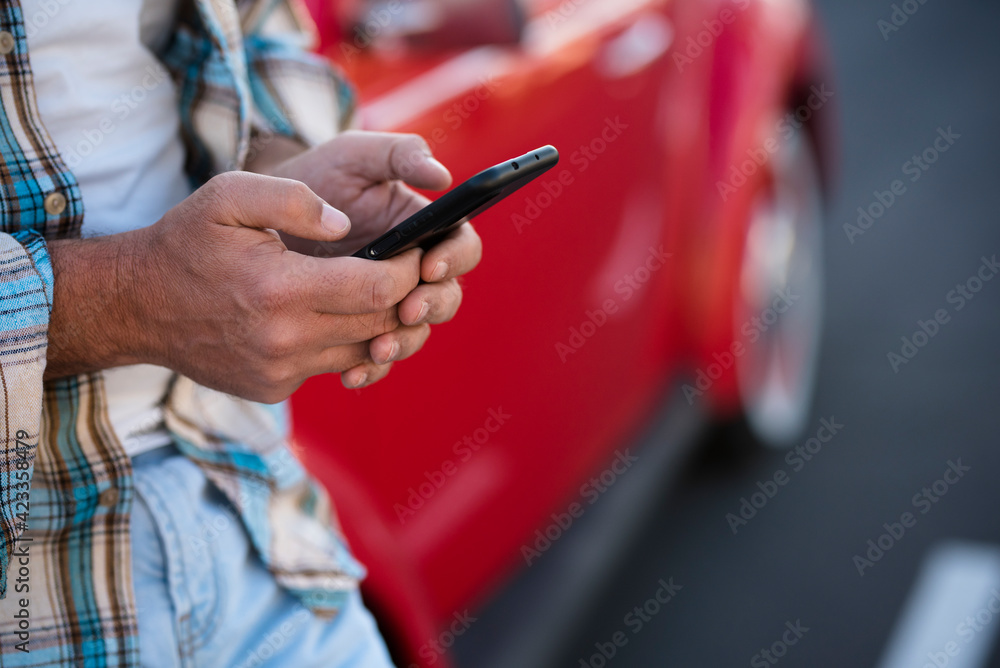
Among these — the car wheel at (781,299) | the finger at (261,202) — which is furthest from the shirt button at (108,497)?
the car wheel at (781,299)

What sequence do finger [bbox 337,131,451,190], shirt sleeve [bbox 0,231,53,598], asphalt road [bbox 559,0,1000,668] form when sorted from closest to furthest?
shirt sleeve [bbox 0,231,53,598] < finger [bbox 337,131,451,190] < asphalt road [bbox 559,0,1000,668]

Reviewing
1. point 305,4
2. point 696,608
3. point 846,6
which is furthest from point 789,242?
point 846,6

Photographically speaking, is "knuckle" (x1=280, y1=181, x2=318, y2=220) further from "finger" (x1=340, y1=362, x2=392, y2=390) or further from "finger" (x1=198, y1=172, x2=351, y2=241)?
"finger" (x1=340, y1=362, x2=392, y2=390)

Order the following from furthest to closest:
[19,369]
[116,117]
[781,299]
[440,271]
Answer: [781,299]
[116,117]
[440,271]
[19,369]

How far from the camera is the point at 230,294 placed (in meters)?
0.89

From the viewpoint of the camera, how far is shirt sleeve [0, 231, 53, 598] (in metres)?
0.85

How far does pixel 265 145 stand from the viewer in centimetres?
129

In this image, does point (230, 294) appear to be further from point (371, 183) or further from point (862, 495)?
point (862, 495)

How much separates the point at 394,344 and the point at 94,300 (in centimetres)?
31

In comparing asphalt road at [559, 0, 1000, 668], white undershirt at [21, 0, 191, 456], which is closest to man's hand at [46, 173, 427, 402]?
white undershirt at [21, 0, 191, 456]

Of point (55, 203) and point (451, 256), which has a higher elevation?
point (451, 256)

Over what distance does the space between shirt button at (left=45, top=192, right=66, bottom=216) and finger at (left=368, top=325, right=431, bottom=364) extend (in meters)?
0.36

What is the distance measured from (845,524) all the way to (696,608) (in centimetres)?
59

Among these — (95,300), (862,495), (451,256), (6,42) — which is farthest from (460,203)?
(862,495)
